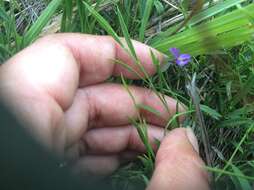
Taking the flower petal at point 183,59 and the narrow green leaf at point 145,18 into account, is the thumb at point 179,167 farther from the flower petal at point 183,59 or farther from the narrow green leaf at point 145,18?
the narrow green leaf at point 145,18

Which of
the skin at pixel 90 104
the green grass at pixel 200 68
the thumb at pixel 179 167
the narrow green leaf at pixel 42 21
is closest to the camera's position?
the thumb at pixel 179 167

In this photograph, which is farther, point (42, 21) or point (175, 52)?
point (42, 21)

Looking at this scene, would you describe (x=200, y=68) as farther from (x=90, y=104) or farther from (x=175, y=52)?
(x=90, y=104)

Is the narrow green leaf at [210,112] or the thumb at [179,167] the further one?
the narrow green leaf at [210,112]

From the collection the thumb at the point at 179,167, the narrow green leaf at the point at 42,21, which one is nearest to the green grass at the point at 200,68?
the narrow green leaf at the point at 42,21

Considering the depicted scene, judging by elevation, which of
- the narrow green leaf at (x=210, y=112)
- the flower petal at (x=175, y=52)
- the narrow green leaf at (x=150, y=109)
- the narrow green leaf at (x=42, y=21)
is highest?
the narrow green leaf at (x=42, y=21)

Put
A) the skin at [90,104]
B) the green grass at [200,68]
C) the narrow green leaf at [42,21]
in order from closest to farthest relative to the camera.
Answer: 1. the skin at [90,104]
2. the green grass at [200,68]
3. the narrow green leaf at [42,21]

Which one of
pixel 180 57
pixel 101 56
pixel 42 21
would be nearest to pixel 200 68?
pixel 180 57

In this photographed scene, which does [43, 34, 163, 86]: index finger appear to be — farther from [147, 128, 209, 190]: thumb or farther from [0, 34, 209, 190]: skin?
[147, 128, 209, 190]: thumb
